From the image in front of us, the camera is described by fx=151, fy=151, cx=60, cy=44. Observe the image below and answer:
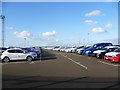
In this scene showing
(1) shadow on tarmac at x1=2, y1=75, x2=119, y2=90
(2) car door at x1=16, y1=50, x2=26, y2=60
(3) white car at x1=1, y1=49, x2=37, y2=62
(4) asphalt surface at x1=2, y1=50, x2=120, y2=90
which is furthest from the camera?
(2) car door at x1=16, y1=50, x2=26, y2=60

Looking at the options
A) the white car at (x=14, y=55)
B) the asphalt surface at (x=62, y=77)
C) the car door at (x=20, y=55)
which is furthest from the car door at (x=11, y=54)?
the asphalt surface at (x=62, y=77)

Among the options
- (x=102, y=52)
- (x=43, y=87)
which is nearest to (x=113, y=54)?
(x=102, y=52)

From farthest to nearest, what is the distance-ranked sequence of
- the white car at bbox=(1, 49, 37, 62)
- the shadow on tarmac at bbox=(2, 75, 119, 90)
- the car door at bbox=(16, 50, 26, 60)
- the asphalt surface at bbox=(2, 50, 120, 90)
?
the car door at bbox=(16, 50, 26, 60), the white car at bbox=(1, 49, 37, 62), the asphalt surface at bbox=(2, 50, 120, 90), the shadow on tarmac at bbox=(2, 75, 119, 90)

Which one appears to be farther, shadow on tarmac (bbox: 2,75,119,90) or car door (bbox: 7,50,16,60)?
car door (bbox: 7,50,16,60)

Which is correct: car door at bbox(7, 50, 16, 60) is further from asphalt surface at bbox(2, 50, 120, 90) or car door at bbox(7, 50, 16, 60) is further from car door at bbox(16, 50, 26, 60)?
asphalt surface at bbox(2, 50, 120, 90)

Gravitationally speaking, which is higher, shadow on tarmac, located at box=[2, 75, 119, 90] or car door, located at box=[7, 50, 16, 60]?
car door, located at box=[7, 50, 16, 60]

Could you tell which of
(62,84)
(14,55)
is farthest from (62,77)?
(14,55)

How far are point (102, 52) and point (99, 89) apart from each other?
14321 mm

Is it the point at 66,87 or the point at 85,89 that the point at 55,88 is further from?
the point at 85,89

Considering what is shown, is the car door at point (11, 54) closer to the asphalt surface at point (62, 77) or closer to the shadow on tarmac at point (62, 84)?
the asphalt surface at point (62, 77)

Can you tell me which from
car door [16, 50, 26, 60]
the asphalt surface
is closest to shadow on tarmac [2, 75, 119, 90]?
the asphalt surface

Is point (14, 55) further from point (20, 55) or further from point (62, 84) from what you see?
point (62, 84)

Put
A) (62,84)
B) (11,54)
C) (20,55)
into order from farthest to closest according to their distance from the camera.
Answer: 1. (20,55)
2. (11,54)
3. (62,84)

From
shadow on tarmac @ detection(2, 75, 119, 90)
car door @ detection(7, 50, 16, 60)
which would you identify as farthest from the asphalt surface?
car door @ detection(7, 50, 16, 60)
